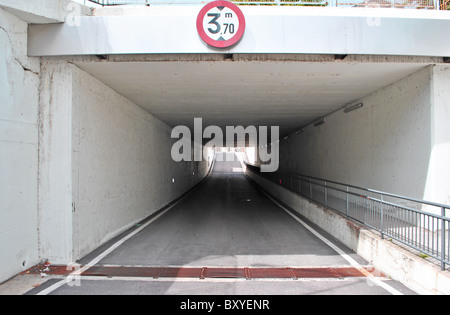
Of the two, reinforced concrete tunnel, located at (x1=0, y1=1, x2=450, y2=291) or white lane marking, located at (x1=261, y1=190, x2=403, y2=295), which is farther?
reinforced concrete tunnel, located at (x1=0, y1=1, x2=450, y2=291)

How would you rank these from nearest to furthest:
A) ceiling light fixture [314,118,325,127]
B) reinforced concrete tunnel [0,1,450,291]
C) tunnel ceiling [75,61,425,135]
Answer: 1. reinforced concrete tunnel [0,1,450,291]
2. tunnel ceiling [75,61,425,135]
3. ceiling light fixture [314,118,325,127]

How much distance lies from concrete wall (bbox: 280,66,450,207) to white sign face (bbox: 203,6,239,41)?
13.9 ft

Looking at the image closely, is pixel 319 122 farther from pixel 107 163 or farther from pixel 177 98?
pixel 107 163

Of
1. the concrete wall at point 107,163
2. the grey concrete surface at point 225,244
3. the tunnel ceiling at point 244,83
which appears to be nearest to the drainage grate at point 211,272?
the grey concrete surface at point 225,244

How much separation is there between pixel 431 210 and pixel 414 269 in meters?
2.14

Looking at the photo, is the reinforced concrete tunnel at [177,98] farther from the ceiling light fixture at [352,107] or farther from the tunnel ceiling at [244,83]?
the ceiling light fixture at [352,107]

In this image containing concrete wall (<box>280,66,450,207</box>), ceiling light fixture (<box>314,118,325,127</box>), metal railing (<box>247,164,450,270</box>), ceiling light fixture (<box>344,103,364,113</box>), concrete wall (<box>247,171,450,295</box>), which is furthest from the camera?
ceiling light fixture (<box>314,118,325,127</box>)

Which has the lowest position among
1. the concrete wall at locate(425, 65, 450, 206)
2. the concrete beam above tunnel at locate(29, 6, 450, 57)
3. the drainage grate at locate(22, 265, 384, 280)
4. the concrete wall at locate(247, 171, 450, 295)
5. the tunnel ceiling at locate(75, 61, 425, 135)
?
the drainage grate at locate(22, 265, 384, 280)

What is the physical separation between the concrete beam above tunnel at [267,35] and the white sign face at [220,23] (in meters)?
0.21

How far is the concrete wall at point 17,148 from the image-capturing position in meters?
4.34

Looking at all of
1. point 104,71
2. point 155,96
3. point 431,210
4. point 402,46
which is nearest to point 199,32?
point 104,71

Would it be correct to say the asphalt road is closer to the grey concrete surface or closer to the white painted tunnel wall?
the grey concrete surface

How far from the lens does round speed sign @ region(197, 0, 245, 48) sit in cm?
499

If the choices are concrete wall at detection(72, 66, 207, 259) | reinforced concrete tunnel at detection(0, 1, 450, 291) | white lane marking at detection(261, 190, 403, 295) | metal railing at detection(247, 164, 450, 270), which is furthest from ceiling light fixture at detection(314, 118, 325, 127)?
concrete wall at detection(72, 66, 207, 259)
